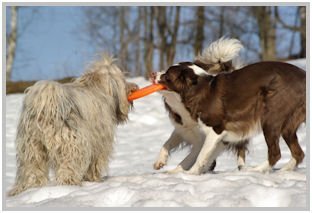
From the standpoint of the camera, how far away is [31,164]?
588 centimetres

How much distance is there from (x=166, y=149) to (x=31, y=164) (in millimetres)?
1732

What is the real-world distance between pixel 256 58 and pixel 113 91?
19515 mm

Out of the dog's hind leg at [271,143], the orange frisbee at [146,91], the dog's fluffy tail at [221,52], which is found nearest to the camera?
the dog's hind leg at [271,143]

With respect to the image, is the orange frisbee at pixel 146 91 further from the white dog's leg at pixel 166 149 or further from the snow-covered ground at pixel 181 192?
the snow-covered ground at pixel 181 192

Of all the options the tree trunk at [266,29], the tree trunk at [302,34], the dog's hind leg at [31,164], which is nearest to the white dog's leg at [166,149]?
the dog's hind leg at [31,164]

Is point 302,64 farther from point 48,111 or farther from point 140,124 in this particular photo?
point 48,111

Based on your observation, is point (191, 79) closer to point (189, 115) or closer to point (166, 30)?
point (189, 115)

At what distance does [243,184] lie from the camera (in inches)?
214

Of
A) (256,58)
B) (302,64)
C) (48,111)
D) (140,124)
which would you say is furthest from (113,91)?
(256,58)

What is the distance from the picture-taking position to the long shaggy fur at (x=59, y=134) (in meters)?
5.78

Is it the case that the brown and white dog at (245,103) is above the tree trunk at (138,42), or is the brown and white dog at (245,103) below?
below

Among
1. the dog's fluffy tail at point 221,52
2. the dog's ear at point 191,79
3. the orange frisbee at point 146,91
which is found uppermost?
the dog's fluffy tail at point 221,52

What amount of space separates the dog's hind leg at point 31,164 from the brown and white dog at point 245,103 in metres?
1.57

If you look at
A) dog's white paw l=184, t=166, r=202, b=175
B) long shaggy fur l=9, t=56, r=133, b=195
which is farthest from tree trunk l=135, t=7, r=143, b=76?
long shaggy fur l=9, t=56, r=133, b=195
